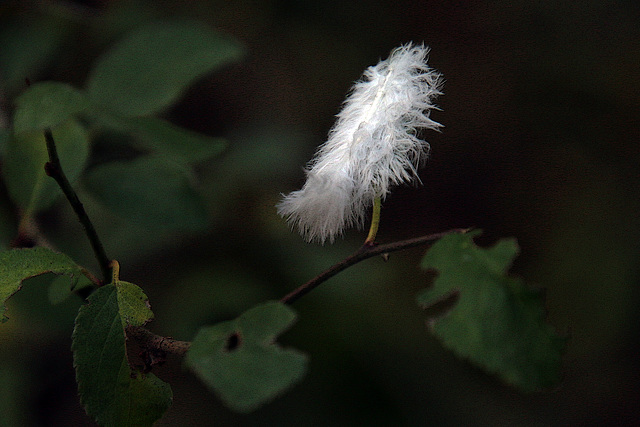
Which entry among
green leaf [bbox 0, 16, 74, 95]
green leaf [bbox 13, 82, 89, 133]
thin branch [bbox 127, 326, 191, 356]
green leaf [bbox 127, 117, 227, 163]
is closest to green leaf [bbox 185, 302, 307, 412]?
thin branch [bbox 127, 326, 191, 356]

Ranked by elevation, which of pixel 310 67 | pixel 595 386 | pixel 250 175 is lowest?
pixel 595 386

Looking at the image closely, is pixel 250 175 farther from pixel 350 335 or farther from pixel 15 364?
pixel 15 364

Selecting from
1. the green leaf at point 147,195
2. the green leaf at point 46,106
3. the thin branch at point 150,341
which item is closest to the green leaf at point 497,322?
the thin branch at point 150,341

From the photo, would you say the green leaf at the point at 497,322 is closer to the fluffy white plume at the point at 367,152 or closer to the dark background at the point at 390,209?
the fluffy white plume at the point at 367,152

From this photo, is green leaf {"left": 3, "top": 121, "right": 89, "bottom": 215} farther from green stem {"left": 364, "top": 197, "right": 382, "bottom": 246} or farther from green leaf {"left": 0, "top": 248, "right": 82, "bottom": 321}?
green stem {"left": 364, "top": 197, "right": 382, "bottom": 246}

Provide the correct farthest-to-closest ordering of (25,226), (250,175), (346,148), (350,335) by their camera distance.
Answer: (250,175) < (350,335) < (25,226) < (346,148)

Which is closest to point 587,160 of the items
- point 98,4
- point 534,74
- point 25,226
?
point 534,74

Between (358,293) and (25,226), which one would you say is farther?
(358,293)
